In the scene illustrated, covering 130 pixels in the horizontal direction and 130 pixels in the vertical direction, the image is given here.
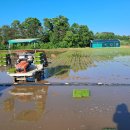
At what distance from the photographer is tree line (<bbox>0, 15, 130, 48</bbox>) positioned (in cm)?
6481

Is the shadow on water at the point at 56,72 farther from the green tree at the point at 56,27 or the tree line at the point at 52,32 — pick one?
the green tree at the point at 56,27

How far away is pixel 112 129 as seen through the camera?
19.0ft

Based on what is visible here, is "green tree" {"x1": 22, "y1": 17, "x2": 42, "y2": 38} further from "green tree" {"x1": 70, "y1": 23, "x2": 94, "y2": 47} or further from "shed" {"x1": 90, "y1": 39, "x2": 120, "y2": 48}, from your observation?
"shed" {"x1": 90, "y1": 39, "x2": 120, "y2": 48}

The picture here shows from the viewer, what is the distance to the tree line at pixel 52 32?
213 ft

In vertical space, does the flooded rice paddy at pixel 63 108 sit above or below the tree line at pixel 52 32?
below

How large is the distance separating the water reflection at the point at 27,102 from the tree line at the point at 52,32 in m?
50.6

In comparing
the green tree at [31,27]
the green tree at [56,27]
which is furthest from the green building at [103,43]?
the green tree at [31,27]

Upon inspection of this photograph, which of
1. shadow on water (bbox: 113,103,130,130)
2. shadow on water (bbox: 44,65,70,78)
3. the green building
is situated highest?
the green building

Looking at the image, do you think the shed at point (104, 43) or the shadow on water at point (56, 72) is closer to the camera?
the shadow on water at point (56, 72)

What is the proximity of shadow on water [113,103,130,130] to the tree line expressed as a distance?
54389 millimetres

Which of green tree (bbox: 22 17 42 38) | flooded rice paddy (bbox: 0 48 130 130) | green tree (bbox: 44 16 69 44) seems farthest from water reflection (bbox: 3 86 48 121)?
green tree (bbox: 22 17 42 38)

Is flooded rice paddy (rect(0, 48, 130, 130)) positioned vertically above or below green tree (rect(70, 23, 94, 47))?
below

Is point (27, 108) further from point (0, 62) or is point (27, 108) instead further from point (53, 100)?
point (0, 62)

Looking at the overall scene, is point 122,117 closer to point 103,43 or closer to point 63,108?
point 63,108
